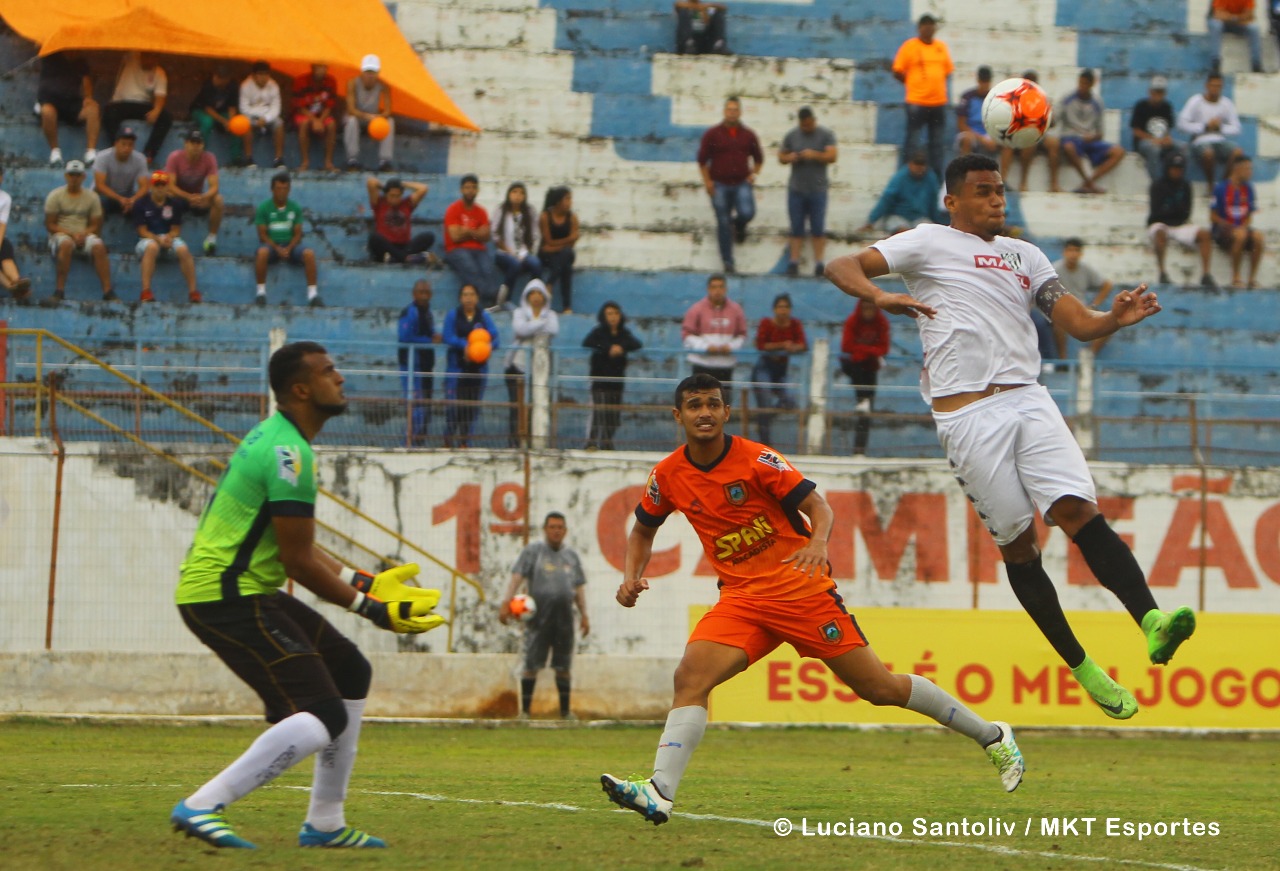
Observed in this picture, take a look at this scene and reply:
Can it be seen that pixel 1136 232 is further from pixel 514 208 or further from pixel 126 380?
pixel 126 380

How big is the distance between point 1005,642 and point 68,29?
14510mm

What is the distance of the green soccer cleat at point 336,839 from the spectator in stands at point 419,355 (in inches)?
446

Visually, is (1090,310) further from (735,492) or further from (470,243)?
(470,243)

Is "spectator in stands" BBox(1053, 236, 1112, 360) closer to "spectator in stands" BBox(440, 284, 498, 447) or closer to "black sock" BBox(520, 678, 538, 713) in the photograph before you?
"spectator in stands" BBox(440, 284, 498, 447)

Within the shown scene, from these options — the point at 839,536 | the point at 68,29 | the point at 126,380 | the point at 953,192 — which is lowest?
the point at 839,536

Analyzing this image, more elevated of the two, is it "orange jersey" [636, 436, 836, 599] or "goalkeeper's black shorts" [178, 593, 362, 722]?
"orange jersey" [636, 436, 836, 599]

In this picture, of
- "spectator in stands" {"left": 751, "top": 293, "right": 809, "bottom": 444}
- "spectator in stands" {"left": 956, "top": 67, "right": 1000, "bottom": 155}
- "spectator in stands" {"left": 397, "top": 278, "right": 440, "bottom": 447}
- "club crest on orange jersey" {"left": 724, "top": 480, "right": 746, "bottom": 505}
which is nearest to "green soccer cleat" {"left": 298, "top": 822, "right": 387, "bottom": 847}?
"club crest on orange jersey" {"left": 724, "top": 480, "right": 746, "bottom": 505}

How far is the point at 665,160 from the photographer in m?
25.7

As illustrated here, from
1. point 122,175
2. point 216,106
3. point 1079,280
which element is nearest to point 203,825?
point 122,175

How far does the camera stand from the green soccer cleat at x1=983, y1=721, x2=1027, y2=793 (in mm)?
8445

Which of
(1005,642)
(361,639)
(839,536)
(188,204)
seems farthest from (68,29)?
Result: (1005,642)

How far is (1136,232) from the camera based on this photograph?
2525 cm

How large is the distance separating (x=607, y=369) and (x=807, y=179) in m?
5.14

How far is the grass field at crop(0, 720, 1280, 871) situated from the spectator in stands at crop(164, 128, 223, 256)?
27.8 ft
